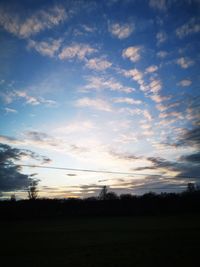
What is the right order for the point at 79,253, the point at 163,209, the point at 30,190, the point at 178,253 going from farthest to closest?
the point at 30,190 → the point at 163,209 → the point at 79,253 → the point at 178,253

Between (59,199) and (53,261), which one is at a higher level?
(59,199)

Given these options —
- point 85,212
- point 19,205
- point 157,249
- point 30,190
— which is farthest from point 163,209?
point 157,249

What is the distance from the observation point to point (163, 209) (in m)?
74.2

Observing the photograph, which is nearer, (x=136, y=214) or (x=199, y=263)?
(x=199, y=263)

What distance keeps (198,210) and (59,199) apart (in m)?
42.3

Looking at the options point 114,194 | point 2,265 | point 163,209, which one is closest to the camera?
point 2,265

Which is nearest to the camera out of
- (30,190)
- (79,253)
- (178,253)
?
(178,253)

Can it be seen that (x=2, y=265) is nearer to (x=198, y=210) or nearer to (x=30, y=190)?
(x=198, y=210)

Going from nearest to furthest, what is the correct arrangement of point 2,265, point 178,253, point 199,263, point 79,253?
point 199,263, point 2,265, point 178,253, point 79,253

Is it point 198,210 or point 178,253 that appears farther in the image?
point 198,210

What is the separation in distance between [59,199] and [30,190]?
53.4ft

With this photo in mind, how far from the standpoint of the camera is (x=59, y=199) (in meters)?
81.4

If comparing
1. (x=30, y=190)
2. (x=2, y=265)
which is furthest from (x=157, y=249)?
(x=30, y=190)

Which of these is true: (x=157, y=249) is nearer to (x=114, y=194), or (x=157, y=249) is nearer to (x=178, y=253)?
(x=178, y=253)
